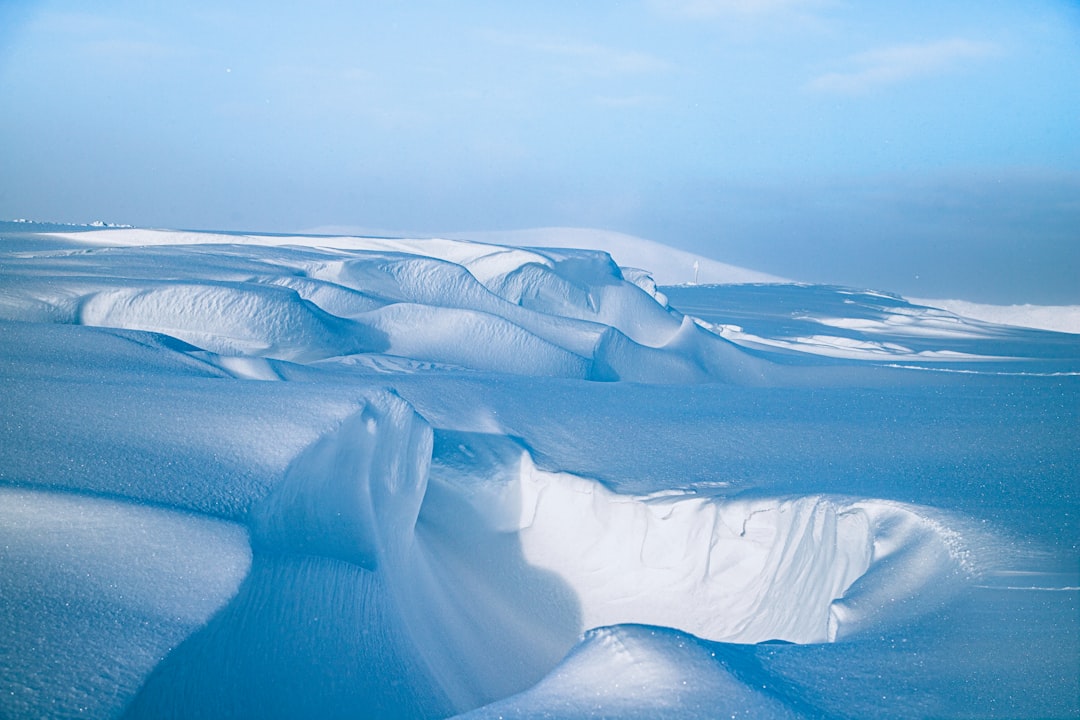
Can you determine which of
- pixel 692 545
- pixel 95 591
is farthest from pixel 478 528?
pixel 95 591

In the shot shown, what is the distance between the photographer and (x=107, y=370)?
3146 millimetres

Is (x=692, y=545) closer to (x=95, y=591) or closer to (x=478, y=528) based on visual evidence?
(x=478, y=528)

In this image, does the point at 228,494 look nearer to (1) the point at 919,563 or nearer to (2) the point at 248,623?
(2) the point at 248,623

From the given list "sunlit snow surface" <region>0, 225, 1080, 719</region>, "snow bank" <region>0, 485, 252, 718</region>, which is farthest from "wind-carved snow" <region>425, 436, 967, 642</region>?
"snow bank" <region>0, 485, 252, 718</region>

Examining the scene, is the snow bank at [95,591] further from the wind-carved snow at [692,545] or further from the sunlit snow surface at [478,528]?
the wind-carved snow at [692,545]

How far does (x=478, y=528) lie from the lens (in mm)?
3414

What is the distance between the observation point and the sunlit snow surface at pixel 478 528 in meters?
1.65

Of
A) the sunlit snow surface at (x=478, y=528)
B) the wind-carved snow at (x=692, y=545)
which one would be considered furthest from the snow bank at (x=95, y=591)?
the wind-carved snow at (x=692, y=545)

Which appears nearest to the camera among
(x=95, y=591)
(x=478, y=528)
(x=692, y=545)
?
(x=95, y=591)

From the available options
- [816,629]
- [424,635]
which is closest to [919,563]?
[816,629]

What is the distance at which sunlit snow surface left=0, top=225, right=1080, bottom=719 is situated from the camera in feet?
5.43

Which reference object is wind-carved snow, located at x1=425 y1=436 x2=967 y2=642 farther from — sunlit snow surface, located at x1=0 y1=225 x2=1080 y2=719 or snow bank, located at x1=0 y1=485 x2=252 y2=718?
snow bank, located at x1=0 y1=485 x2=252 y2=718

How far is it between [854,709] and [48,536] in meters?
1.77

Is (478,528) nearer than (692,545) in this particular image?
No
